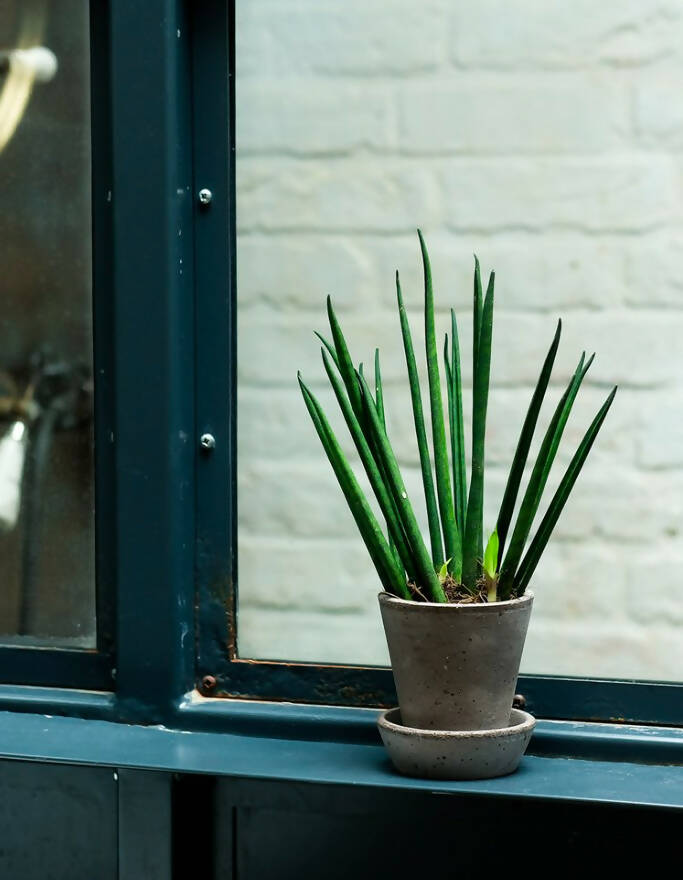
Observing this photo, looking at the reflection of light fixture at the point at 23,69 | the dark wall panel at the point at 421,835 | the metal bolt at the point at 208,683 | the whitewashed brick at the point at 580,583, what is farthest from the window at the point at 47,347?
the whitewashed brick at the point at 580,583

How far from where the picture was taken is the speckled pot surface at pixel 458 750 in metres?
0.96

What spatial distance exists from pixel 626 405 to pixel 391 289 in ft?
0.82

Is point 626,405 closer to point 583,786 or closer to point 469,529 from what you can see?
point 469,529

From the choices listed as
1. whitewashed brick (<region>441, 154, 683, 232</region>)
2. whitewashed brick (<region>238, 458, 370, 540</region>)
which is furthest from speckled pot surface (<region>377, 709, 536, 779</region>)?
whitewashed brick (<region>441, 154, 683, 232</region>)

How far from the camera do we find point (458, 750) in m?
0.96

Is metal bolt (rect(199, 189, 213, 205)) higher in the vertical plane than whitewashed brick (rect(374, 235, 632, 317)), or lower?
higher

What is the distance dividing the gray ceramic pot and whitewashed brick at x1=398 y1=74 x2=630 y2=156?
430mm

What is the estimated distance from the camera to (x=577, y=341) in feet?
3.56

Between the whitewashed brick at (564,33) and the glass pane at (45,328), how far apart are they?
40cm

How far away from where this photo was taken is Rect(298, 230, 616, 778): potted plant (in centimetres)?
96

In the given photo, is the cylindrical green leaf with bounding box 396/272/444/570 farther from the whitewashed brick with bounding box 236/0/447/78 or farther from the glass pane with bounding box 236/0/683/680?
the whitewashed brick with bounding box 236/0/447/78

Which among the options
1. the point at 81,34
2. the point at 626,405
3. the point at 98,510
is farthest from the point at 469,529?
the point at 81,34

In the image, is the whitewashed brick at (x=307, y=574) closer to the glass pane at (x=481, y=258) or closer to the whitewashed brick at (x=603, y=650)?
the glass pane at (x=481, y=258)

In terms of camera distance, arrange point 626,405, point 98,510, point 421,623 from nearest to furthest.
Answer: point 421,623, point 626,405, point 98,510
